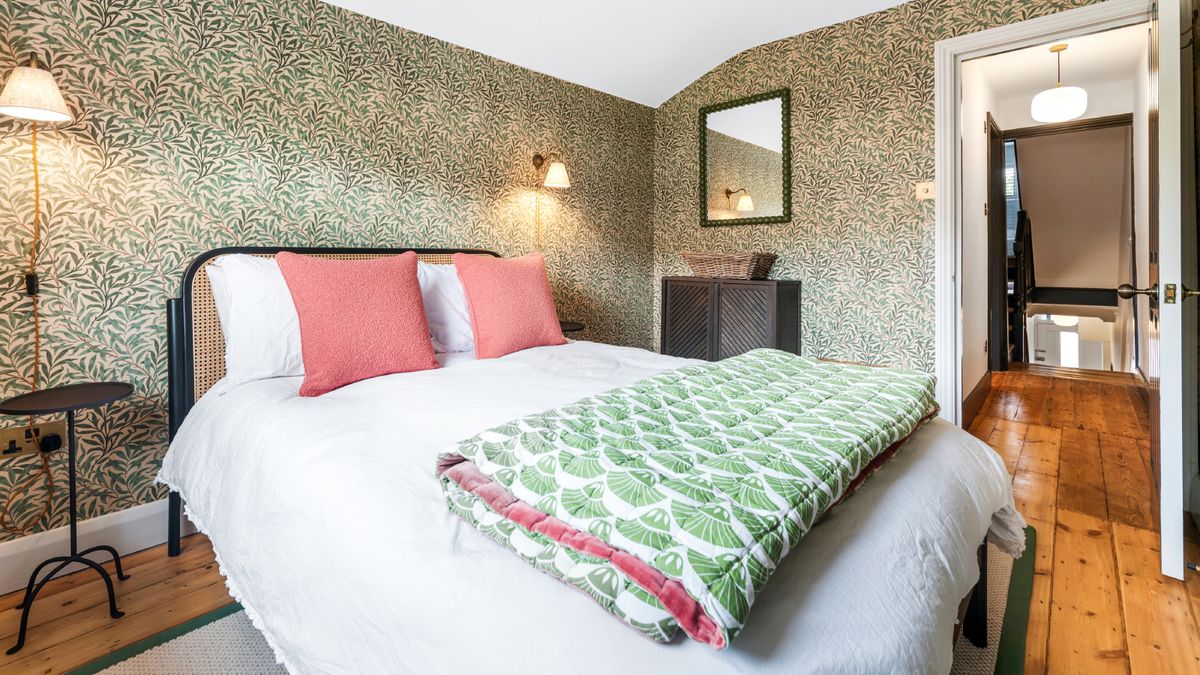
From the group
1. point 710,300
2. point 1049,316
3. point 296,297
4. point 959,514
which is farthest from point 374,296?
point 1049,316

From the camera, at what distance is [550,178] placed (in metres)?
3.16

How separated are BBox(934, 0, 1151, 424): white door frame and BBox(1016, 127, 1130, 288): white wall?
3745 mm

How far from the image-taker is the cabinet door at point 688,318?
11.4 feet

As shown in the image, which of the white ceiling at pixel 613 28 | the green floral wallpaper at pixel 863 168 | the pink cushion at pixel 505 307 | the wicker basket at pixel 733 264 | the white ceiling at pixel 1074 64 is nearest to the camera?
the pink cushion at pixel 505 307

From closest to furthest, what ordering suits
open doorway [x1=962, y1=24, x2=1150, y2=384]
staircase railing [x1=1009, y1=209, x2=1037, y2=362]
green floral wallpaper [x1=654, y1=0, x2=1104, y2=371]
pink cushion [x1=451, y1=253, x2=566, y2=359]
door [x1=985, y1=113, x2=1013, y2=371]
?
pink cushion [x1=451, y1=253, x2=566, y2=359], green floral wallpaper [x1=654, y1=0, x2=1104, y2=371], open doorway [x1=962, y1=24, x2=1150, y2=384], door [x1=985, y1=113, x2=1013, y2=371], staircase railing [x1=1009, y1=209, x2=1037, y2=362]

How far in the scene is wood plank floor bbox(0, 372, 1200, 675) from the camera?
147cm

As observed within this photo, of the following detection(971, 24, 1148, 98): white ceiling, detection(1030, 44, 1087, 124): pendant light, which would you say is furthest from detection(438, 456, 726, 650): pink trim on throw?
detection(1030, 44, 1087, 124): pendant light

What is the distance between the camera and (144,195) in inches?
78.5

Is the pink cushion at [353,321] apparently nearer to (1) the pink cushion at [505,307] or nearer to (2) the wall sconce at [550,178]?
(1) the pink cushion at [505,307]

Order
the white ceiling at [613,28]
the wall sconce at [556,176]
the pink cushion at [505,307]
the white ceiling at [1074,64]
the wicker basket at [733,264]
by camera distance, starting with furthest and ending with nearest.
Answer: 1. the white ceiling at [1074,64]
2. the wicker basket at [733,264]
3. the wall sconce at [556,176]
4. the white ceiling at [613,28]
5. the pink cushion at [505,307]

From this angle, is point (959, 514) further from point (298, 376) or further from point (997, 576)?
point (298, 376)

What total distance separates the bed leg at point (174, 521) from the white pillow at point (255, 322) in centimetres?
48

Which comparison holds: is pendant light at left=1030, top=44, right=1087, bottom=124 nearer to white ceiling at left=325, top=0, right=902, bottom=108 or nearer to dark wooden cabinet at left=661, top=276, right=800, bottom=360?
white ceiling at left=325, top=0, right=902, bottom=108

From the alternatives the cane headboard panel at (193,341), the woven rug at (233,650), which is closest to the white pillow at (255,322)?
the cane headboard panel at (193,341)
